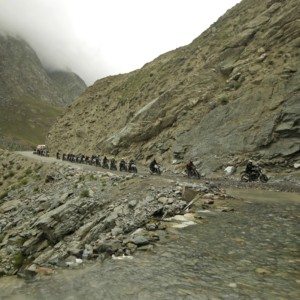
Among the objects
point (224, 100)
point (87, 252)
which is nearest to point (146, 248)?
point (87, 252)

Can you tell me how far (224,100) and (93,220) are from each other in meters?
28.4

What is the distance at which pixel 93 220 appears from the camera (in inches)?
861

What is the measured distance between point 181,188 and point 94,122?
5895 cm

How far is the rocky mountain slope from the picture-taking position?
126 ft

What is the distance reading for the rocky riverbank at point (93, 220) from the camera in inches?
630

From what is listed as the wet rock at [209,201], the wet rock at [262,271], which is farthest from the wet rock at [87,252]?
the wet rock at [209,201]

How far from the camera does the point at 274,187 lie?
2869 cm

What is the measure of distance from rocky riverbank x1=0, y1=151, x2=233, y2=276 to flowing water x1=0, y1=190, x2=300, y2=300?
1150 millimetres

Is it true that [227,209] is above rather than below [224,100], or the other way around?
below

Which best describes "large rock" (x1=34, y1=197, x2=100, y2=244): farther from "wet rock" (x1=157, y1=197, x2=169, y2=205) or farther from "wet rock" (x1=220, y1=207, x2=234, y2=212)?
"wet rock" (x1=220, y1=207, x2=234, y2=212)

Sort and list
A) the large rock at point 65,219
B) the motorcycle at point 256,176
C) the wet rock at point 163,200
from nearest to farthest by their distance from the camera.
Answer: the wet rock at point 163,200
the large rock at point 65,219
the motorcycle at point 256,176

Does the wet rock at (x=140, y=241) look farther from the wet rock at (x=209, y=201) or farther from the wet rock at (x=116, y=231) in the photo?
the wet rock at (x=209, y=201)

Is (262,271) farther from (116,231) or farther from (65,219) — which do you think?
(65,219)

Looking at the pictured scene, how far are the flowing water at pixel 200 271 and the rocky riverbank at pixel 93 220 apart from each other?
45.3 inches
